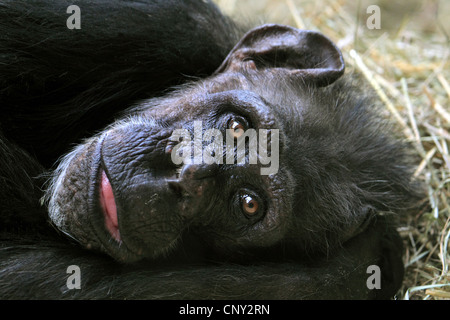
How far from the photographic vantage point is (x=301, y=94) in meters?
3.74

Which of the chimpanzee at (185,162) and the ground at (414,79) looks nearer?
the chimpanzee at (185,162)

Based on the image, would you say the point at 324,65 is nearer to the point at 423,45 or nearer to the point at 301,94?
the point at 301,94

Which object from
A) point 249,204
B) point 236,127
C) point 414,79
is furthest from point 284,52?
point 414,79

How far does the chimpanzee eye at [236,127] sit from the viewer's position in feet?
11.0

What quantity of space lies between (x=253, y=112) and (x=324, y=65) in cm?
87

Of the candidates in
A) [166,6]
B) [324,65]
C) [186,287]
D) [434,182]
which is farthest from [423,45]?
[186,287]

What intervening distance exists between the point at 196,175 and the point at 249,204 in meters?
0.41

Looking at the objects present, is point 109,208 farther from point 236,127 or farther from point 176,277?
point 236,127

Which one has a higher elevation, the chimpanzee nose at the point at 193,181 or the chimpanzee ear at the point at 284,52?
the chimpanzee ear at the point at 284,52

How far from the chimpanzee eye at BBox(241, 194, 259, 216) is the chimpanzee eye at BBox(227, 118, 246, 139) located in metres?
0.35

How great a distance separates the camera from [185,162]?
3.11 meters

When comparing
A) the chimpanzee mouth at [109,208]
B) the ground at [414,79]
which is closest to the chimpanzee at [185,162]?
the chimpanzee mouth at [109,208]

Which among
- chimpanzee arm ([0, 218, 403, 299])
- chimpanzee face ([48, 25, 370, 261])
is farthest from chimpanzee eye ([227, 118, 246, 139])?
chimpanzee arm ([0, 218, 403, 299])

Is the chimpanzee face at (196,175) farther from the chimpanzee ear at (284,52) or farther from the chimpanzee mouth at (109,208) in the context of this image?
the chimpanzee ear at (284,52)
